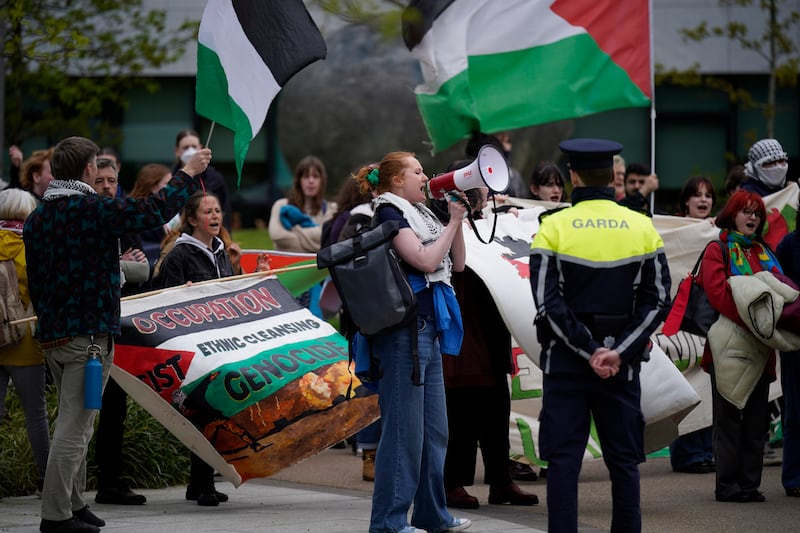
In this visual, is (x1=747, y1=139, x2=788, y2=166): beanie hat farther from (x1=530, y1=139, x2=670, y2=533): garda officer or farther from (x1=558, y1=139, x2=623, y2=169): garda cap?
(x1=530, y1=139, x2=670, y2=533): garda officer

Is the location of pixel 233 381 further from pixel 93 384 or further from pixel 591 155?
pixel 591 155

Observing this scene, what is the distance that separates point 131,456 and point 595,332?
12.0ft

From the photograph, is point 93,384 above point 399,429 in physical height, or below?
above

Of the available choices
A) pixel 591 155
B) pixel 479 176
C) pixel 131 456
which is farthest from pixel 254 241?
pixel 591 155

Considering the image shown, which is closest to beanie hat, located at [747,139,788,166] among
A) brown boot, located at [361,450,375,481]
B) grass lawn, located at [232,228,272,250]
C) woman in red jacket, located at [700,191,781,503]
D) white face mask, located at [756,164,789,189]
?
white face mask, located at [756,164,789,189]

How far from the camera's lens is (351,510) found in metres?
7.54

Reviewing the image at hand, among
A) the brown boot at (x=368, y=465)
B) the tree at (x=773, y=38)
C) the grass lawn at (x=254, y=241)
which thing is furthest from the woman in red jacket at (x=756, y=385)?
the tree at (x=773, y=38)

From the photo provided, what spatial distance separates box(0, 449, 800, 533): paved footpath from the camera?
6918mm

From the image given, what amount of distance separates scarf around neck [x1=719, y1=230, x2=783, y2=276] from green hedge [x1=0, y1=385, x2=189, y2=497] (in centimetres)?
370

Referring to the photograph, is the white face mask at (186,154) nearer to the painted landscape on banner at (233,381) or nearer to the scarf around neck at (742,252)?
the painted landscape on banner at (233,381)

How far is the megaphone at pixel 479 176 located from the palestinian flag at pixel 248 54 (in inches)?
42.2

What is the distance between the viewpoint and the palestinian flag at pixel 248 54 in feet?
23.0

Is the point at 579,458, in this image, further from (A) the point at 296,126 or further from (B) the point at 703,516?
(A) the point at 296,126

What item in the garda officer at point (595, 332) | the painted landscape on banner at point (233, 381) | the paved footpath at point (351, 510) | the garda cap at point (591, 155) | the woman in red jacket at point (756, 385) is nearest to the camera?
the garda officer at point (595, 332)
